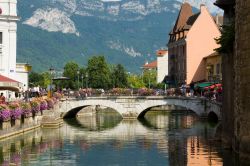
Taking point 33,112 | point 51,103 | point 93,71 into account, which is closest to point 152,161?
point 33,112

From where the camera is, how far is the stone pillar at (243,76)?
3759 cm

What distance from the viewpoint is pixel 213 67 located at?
120250mm

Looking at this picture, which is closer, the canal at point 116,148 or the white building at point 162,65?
the canal at point 116,148

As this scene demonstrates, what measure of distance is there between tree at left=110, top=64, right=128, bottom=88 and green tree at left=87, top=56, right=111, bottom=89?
35.8ft

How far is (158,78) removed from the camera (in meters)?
192

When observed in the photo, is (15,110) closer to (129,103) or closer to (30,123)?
(30,123)

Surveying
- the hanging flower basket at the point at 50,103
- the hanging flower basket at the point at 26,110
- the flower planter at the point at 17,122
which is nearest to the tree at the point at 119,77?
the hanging flower basket at the point at 50,103

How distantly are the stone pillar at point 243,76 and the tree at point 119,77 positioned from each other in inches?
5444

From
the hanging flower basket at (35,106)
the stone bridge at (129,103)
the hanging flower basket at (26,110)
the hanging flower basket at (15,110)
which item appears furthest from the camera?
the stone bridge at (129,103)

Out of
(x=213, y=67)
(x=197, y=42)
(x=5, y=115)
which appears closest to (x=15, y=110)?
(x=5, y=115)

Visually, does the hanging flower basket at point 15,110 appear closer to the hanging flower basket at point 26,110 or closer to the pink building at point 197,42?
the hanging flower basket at point 26,110

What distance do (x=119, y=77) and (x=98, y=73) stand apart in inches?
712

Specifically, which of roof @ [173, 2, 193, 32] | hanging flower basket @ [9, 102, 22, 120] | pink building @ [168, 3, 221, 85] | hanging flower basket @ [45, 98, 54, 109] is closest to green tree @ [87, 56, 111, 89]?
roof @ [173, 2, 193, 32]

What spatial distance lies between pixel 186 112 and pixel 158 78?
6575 centimetres
